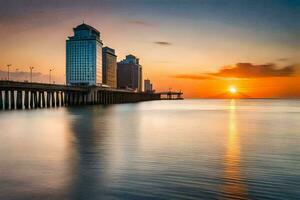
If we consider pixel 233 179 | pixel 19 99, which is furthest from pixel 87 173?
pixel 19 99

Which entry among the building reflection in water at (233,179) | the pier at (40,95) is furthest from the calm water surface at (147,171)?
the pier at (40,95)

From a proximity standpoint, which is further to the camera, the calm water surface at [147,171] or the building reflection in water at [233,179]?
the calm water surface at [147,171]

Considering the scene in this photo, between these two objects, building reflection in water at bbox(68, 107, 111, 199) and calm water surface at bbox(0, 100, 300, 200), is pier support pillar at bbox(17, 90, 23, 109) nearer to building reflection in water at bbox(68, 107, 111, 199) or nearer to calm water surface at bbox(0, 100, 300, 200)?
calm water surface at bbox(0, 100, 300, 200)

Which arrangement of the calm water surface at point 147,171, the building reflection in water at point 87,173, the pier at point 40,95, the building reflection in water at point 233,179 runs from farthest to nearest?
1. the pier at point 40,95
2. the building reflection in water at point 87,173
3. the calm water surface at point 147,171
4. the building reflection in water at point 233,179

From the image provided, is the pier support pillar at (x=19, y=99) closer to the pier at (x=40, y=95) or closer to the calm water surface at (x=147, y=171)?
the pier at (x=40, y=95)

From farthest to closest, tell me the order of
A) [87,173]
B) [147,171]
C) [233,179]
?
[147,171] → [87,173] → [233,179]

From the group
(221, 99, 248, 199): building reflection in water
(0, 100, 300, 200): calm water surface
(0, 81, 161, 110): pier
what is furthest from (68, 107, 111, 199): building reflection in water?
(0, 81, 161, 110): pier

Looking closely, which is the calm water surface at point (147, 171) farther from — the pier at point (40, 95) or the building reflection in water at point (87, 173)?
the pier at point (40, 95)

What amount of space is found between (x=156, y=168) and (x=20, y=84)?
97.3 metres

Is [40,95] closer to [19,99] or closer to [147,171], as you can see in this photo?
[19,99]

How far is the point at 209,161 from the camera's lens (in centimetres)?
2225

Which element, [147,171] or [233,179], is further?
[147,171]

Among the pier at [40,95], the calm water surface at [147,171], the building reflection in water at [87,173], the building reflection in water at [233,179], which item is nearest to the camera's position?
the building reflection in water at [233,179]

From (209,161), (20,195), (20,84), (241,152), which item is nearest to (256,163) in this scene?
(209,161)
